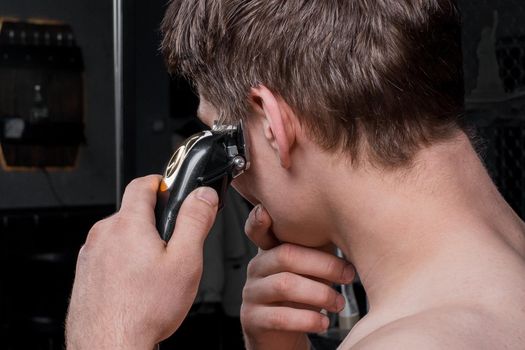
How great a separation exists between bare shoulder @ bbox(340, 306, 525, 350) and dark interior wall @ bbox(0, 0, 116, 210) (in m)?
2.00

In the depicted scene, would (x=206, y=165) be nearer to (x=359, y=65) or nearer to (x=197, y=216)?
(x=197, y=216)

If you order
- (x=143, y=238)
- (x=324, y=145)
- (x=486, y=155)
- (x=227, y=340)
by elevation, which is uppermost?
(x=324, y=145)

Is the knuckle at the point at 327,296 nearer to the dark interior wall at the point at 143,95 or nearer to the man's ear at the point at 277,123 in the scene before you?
the man's ear at the point at 277,123

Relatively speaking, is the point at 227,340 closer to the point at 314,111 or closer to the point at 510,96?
the point at 510,96

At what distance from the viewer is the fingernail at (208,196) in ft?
3.90

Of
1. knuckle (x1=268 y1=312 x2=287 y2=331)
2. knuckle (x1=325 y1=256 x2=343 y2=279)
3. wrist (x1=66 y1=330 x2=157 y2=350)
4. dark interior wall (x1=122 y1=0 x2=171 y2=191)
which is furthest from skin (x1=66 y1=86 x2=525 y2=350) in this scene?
dark interior wall (x1=122 y1=0 x2=171 y2=191)

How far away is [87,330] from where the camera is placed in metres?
1.14

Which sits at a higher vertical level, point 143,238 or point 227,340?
point 143,238

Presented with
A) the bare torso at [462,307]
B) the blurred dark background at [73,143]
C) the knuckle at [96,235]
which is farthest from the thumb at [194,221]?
the blurred dark background at [73,143]

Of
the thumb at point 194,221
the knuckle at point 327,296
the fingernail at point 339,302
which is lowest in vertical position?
the fingernail at point 339,302

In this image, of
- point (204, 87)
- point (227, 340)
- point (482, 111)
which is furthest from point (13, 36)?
point (204, 87)

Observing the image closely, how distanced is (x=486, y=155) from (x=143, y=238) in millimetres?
1357

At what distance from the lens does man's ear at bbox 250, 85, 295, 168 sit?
46.1 inches

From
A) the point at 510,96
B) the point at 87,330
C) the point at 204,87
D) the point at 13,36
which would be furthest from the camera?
the point at 13,36
